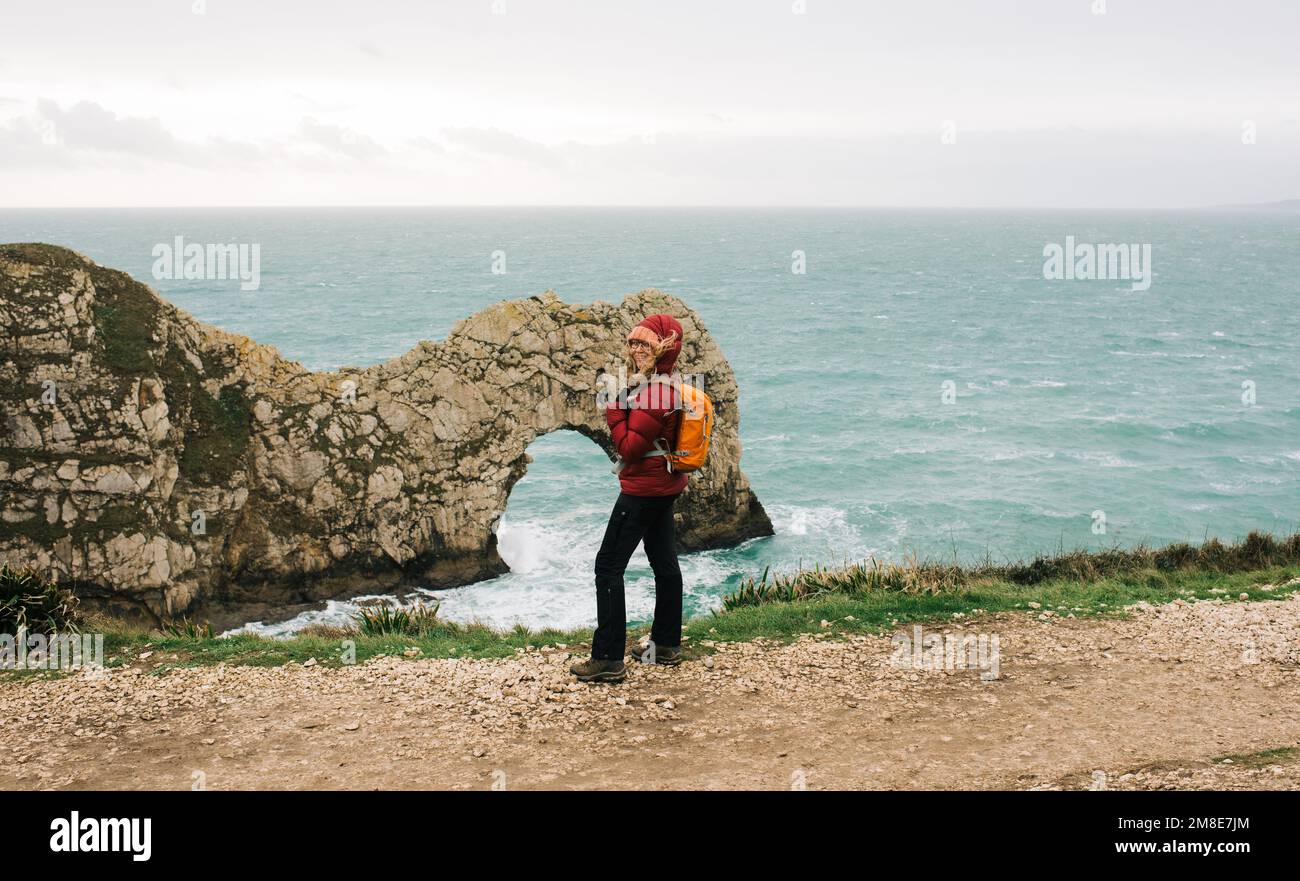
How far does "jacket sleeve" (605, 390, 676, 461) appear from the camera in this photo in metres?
7.42

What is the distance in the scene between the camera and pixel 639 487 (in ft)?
24.9

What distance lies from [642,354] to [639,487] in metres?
1.12

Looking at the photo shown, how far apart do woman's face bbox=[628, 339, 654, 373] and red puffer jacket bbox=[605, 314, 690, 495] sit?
0.34 feet

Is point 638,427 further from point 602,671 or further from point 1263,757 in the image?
point 1263,757

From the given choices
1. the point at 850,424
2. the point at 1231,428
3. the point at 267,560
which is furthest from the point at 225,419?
the point at 1231,428

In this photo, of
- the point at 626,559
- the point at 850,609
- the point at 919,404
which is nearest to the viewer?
the point at 626,559

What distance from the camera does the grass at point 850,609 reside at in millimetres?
9477

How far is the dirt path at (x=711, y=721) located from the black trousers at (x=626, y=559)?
52 centimetres

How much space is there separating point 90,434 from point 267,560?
463cm

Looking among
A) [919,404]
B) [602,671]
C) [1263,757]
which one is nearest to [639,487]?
[602,671]

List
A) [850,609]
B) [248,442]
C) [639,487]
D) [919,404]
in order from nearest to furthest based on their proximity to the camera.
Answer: [639,487] < [850,609] < [248,442] < [919,404]

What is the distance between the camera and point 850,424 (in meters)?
49.3
